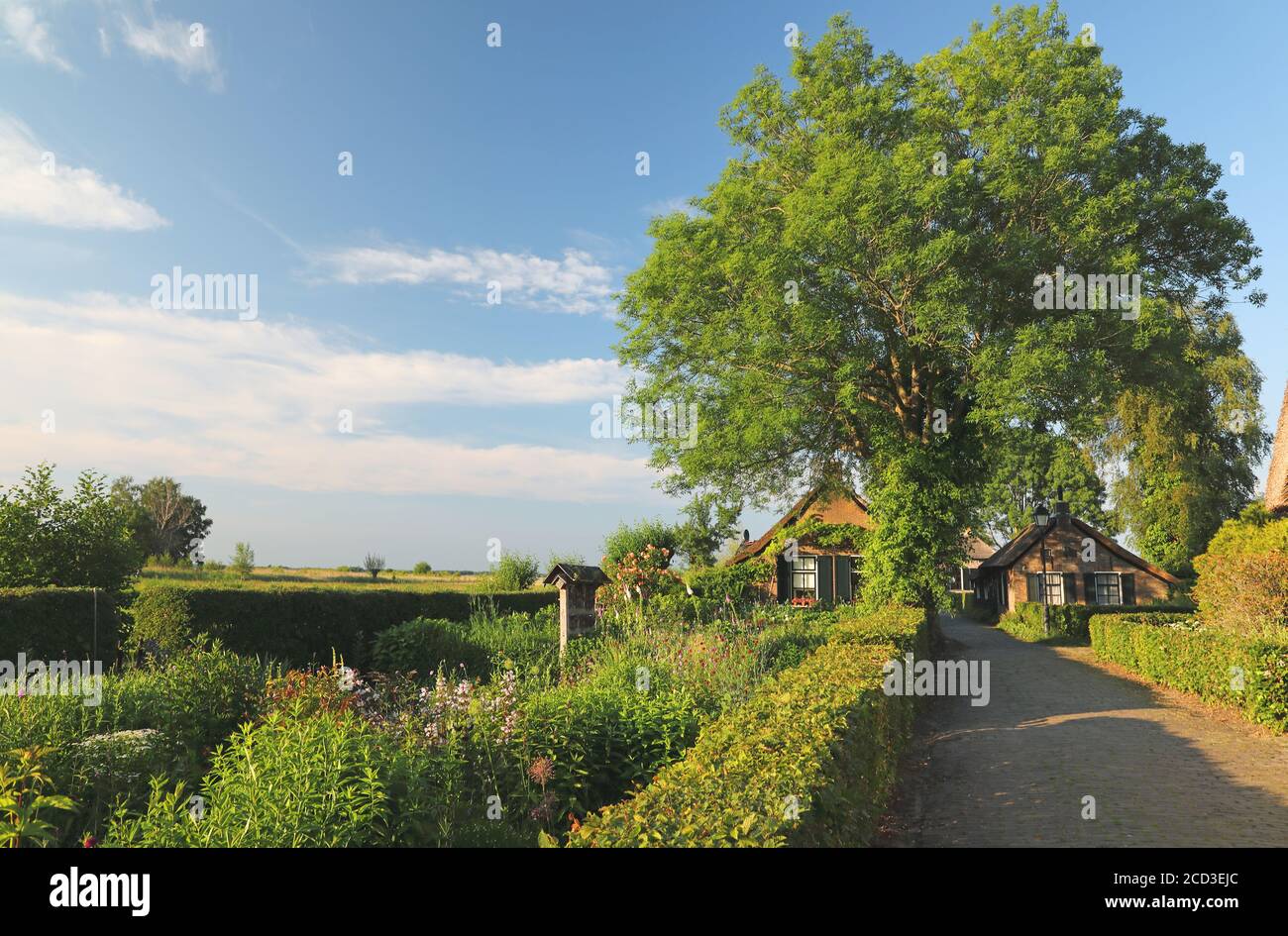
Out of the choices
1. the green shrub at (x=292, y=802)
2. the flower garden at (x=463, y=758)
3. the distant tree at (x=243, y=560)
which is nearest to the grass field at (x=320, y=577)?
the distant tree at (x=243, y=560)

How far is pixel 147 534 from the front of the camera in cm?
6144

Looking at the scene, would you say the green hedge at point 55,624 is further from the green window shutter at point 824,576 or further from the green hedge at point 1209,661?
the green window shutter at point 824,576

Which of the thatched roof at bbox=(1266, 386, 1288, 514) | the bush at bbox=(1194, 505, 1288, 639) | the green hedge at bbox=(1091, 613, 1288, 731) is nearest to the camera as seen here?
the green hedge at bbox=(1091, 613, 1288, 731)

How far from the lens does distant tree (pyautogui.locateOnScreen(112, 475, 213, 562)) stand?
64750mm

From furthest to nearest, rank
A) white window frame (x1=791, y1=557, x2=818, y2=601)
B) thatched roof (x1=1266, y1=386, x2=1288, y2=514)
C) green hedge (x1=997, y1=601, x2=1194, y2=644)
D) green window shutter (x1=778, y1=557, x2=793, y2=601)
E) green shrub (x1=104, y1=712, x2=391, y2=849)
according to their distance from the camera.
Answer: green window shutter (x1=778, y1=557, x2=793, y2=601)
white window frame (x1=791, y1=557, x2=818, y2=601)
green hedge (x1=997, y1=601, x2=1194, y2=644)
thatched roof (x1=1266, y1=386, x2=1288, y2=514)
green shrub (x1=104, y1=712, x2=391, y2=849)

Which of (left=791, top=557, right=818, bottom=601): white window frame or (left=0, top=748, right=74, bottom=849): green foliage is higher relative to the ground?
(left=0, top=748, right=74, bottom=849): green foliage

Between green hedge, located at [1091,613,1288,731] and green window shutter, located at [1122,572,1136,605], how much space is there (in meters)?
14.8

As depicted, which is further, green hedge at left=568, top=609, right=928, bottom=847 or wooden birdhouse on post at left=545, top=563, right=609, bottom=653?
wooden birdhouse on post at left=545, top=563, right=609, bottom=653

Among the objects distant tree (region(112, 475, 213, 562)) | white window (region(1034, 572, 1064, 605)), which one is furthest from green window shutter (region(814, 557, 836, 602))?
distant tree (region(112, 475, 213, 562))

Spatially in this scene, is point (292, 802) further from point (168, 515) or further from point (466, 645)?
point (168, 515)

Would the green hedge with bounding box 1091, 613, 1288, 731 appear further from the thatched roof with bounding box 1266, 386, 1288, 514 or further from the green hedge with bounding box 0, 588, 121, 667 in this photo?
the green hedge with bounding box 0, 588, 121, 667

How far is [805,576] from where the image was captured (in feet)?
103
